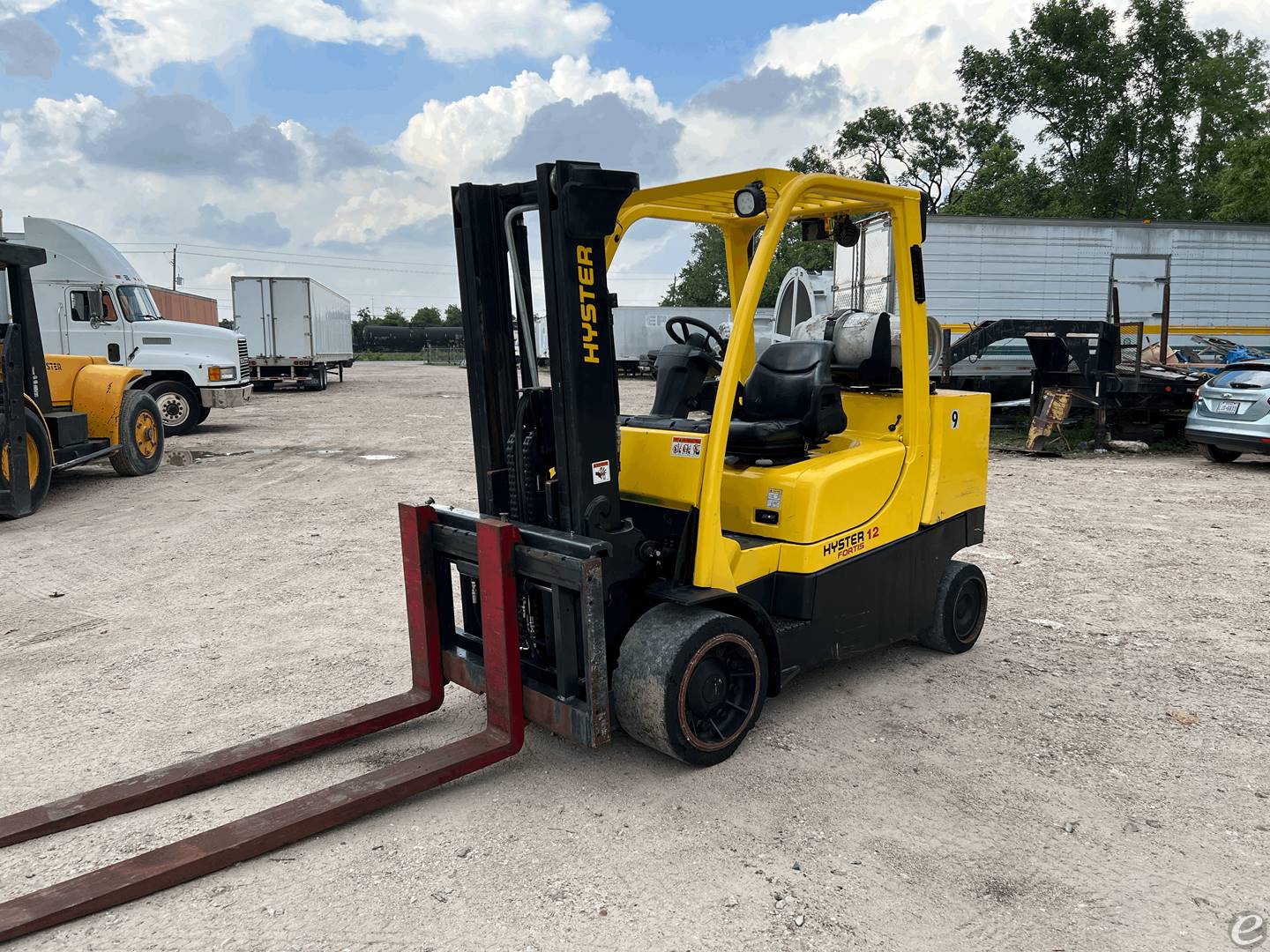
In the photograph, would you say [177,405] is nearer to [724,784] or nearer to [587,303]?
[587,303]

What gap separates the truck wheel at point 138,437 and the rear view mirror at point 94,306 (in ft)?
12.3

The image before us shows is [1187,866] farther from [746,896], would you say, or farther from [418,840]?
[418,840]

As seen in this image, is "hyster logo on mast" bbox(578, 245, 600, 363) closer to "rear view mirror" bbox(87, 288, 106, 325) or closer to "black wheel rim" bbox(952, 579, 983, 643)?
"black wheel rim" bbox(952, 579, 983, 643)

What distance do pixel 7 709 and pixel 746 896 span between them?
397 cm

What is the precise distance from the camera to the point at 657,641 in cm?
387

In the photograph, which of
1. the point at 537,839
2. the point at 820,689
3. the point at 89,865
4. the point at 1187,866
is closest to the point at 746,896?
the point at 537,839

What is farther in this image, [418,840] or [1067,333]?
[1067,333]

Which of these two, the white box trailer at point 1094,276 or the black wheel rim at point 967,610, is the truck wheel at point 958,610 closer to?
the black wheel rim at point 967,610

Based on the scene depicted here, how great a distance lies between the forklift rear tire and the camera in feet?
12.5

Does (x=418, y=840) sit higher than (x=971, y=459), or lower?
lower

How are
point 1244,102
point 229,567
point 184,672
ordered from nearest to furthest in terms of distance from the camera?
point 184,672, point 229,567, point 1244,102

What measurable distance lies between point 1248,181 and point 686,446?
99.3ft

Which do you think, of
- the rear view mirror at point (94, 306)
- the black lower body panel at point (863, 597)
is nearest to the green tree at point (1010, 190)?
the rear view mirror at point (94, 306)

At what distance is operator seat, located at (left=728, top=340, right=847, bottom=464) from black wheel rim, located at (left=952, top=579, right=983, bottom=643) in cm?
138
